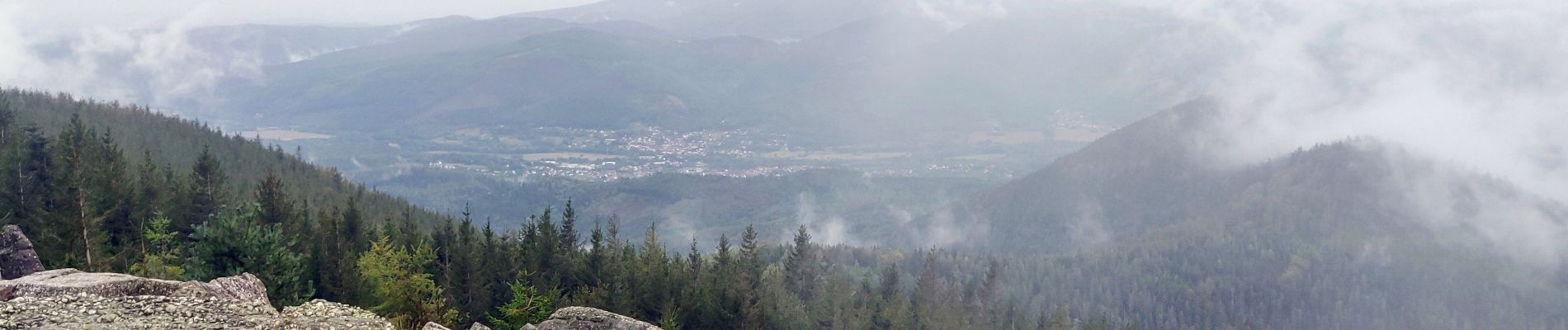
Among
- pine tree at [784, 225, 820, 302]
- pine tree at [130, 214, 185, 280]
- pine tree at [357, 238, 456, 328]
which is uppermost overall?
pine tree at [130, 214, 185, 280]

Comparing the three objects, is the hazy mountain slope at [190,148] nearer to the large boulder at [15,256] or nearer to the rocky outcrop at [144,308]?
the large boulder at [15,256]

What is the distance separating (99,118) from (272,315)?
479ft

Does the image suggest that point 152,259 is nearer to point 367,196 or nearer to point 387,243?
point 387,243

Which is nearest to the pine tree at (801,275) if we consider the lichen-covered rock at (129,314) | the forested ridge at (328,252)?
the forested ridge at (328,252)

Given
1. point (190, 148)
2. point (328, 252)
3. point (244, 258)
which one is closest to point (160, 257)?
point (244, 258)

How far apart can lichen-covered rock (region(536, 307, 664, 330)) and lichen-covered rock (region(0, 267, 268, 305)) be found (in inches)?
361

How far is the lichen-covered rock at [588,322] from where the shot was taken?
33.4 metres

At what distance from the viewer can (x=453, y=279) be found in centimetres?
5850

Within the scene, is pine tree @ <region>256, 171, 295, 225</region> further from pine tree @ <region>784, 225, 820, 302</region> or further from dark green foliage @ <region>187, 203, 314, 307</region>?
pine tree @ <region>784, 225, 820, 302</region>

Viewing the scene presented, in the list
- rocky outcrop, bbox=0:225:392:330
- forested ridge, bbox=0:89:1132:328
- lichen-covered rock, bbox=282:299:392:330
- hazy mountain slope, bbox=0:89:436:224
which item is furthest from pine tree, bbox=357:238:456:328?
hazy mountain slope, bbox=0:89:436:224

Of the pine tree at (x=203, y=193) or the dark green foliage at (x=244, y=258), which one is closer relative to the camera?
the dark green foliage at (x=244, y=258)

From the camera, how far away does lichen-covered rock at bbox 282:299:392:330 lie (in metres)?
27.4

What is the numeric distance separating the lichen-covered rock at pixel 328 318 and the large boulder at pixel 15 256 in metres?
14.6

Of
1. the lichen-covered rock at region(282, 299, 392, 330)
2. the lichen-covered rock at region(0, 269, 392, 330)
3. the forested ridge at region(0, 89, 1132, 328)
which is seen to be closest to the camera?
the lichen-covered rock at region(0, 269, 392, 330)
